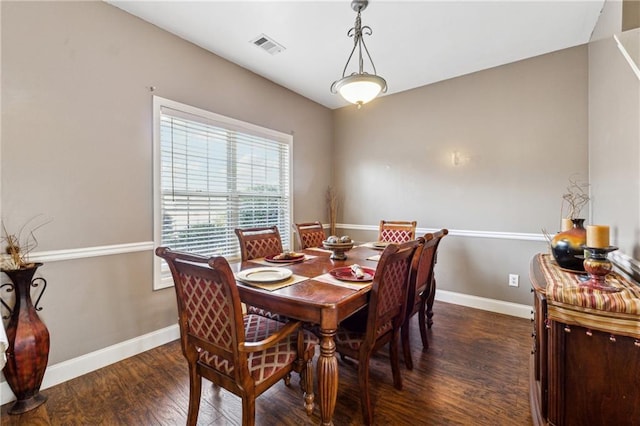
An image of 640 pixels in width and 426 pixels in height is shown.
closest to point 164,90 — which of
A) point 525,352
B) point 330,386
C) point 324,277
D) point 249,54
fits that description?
point 249,54

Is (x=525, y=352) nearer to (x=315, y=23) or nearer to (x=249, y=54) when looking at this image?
(x=315, y=23)

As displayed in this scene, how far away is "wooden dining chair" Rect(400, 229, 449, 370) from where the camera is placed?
6.79ft

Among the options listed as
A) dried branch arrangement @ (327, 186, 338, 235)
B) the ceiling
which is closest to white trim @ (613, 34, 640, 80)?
the ceiling

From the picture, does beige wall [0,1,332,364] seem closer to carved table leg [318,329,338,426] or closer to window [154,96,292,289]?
window [154,96,292,289]

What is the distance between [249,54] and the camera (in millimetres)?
2992

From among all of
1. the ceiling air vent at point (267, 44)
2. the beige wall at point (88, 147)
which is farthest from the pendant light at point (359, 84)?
the beige wall at point (88, 147)

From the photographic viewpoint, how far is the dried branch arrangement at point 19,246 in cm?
175

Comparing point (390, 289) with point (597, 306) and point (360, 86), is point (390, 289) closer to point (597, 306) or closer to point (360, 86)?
point (597, 306)

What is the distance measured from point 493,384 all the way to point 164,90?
352 centimetres

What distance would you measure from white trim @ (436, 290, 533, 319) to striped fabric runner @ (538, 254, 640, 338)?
6.63ft

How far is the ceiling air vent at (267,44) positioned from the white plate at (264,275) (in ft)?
7.17

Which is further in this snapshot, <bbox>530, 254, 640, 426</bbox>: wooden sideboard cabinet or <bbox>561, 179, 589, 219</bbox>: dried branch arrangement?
<bbox>561, 179, 589, 219</bbox>: dried branch arrangement

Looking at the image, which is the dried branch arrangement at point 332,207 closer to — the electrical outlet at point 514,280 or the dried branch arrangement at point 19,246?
the electrical outlet at point 514,280

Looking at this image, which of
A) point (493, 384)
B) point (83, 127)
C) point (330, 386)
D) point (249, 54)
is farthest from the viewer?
point (249, 54)
